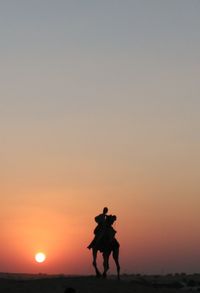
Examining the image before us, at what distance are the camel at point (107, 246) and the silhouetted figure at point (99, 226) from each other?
12cm

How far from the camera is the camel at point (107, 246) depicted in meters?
27.8

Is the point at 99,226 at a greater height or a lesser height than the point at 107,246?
greater

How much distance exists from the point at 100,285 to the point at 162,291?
265cm

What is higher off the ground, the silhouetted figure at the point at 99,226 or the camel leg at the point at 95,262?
the silhouetted figure at the point at 99,226

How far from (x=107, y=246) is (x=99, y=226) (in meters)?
0.89

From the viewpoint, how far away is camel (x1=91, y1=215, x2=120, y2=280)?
27.8 metres

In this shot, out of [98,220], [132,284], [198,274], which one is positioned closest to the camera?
[132,284]

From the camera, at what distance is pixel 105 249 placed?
27828mm

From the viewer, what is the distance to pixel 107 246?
91.3ft

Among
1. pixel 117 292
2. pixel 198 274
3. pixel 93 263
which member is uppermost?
pixel 198 274

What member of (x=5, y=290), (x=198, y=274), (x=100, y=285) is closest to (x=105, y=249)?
(x=100, y=285)

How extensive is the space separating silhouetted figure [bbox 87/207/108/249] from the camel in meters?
0.12

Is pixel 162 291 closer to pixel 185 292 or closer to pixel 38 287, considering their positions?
pixel 185 292

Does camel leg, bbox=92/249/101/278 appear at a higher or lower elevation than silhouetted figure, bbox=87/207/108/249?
lower
